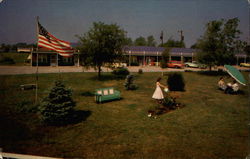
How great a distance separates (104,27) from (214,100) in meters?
13.1

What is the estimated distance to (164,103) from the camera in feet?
30.7

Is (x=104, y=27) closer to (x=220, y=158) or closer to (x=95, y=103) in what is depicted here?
(x=95, y=103)

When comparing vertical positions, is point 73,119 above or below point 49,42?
below

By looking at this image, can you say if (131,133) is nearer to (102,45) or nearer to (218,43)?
(102,45)

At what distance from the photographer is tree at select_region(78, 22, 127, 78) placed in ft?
57.3

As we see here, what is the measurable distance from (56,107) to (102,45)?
11.6 meters

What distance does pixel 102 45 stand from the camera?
57.4 ft

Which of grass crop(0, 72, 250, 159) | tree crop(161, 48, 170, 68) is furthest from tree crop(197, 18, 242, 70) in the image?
grass crop(0, 72, 250, 159)

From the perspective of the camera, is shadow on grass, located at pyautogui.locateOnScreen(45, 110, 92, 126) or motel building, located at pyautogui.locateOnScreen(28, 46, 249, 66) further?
motel building, located at pyautogui.locateOnScreen(28, 46, 249, 66)

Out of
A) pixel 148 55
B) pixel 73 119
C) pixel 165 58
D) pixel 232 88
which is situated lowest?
pixel 73 119

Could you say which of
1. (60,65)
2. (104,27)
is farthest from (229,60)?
(60,65)

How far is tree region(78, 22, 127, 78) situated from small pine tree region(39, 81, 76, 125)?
34.3ft

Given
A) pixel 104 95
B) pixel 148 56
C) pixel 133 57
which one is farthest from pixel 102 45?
pixel 148 56

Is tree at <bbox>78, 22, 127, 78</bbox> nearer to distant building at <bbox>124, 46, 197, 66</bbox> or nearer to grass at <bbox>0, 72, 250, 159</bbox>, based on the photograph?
grass at <bbox>0, 72, 250, 159</bbox>
